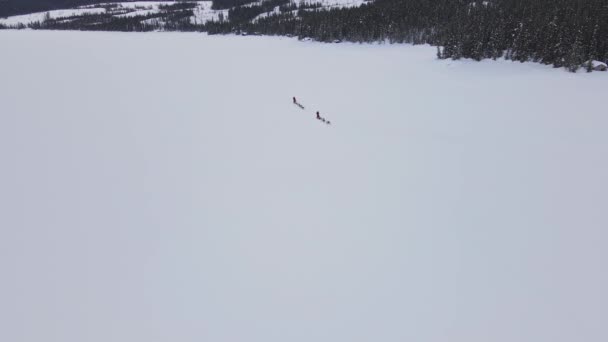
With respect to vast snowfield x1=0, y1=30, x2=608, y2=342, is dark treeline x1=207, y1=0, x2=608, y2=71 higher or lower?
higher

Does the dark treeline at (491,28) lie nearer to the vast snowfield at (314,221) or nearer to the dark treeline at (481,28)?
the dark treeline at (481,28)

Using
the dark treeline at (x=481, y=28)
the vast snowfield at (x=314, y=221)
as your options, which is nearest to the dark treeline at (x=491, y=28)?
the dark treeline at (x=481, y=28)

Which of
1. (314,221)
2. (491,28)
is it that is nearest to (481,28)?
(491,28)

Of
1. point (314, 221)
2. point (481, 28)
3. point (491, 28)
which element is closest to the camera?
point (314, 221)

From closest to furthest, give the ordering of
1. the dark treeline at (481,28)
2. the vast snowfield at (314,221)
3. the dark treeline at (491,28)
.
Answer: the vast snowfield at (314,221)
the dark treeline at (491,28)
the dark treeline at (481,28)

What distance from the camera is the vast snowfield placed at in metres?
11.5

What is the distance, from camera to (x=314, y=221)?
1633 centimetres

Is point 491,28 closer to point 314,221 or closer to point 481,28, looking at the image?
point 481,28

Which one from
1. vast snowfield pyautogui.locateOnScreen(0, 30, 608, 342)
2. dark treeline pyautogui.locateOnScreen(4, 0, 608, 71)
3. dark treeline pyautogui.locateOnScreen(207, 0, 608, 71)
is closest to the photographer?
vast snowfield pyautogui.locateOnScreen(0, 30, 608, 342)

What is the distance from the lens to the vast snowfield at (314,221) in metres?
11.5

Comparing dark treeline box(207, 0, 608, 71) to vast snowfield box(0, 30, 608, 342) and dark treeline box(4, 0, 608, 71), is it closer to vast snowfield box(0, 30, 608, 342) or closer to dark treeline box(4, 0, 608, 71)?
dark treeline box(4, 0, 608, 71)

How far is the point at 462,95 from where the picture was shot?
35.5 m

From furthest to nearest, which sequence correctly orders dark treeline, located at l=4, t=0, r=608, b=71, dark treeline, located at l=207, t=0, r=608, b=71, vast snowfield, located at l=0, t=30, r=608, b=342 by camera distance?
dark treeline, located at l=4, t=0, r=608, b=71
dark treeline, located at l=207, t=0, r=608, b=71
vast snowfield, located at l=0, t=30, r=608, b=342

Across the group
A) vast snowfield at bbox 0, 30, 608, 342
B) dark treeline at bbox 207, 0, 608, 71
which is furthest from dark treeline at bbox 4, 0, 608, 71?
vast snowfield at bbox 0, 30, 608, 342
